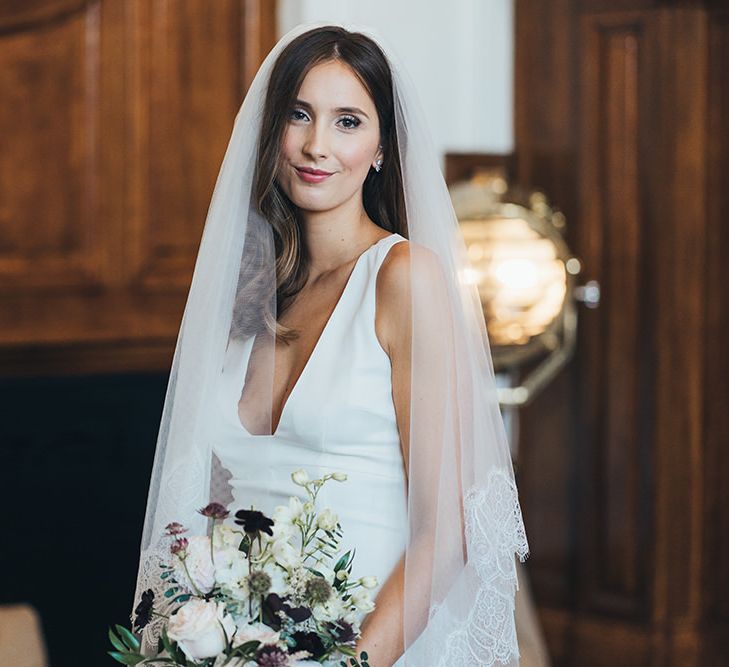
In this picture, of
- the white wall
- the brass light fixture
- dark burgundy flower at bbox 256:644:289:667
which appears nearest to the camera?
dark burgundy flower at bbox 256:644:289:667

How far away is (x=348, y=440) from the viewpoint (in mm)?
1950

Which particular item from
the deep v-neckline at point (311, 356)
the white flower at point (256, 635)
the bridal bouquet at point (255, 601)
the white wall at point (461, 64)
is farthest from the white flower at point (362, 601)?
the white wall at point (461, 64)

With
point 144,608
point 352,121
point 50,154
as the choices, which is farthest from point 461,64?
point 144,608

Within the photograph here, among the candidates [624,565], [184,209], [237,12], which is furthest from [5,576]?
[624,565]

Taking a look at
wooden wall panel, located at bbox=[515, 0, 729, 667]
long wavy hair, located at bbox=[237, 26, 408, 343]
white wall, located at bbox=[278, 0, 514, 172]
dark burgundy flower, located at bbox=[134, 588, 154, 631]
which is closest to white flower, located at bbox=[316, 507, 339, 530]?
dark burgundy flower, located at bbox=[134, 588, 154, 631]

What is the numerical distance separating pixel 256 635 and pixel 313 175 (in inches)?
29.4

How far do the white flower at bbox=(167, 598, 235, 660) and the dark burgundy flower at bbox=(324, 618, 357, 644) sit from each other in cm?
13

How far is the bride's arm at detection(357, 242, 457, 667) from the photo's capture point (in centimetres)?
184

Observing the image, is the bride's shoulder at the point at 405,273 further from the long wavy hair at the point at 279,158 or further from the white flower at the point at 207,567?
the white flower at the point at 207,567

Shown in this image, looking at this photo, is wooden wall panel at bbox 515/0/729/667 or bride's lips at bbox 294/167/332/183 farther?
A: wooden wall panel at bbox 515/0/729/667

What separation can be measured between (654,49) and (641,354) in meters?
1.04

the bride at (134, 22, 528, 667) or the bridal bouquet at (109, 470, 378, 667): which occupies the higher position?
the bride at (134, 22, 528, 667)

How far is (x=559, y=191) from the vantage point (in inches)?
171

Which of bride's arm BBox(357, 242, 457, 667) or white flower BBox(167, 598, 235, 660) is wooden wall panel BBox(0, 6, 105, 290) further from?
white flower BBox(167, 598, 235, 660)
